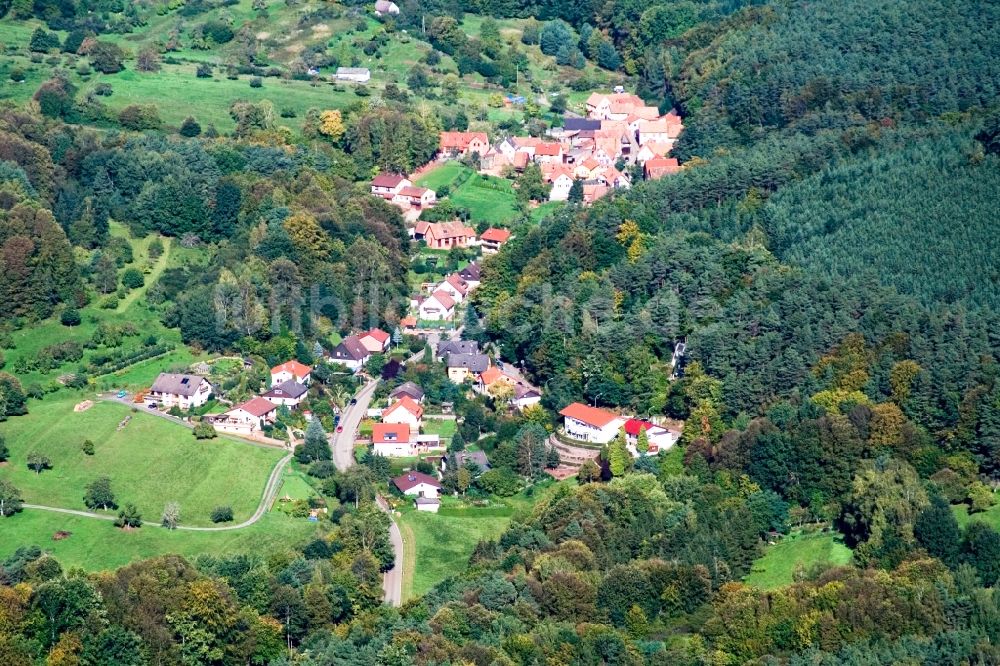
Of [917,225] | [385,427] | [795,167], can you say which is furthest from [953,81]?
[385,427]

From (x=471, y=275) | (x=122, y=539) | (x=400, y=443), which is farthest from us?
(x=471, y=275)

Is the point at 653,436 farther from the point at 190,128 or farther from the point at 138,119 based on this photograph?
the point at 138,119

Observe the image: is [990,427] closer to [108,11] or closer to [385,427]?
[385,427]

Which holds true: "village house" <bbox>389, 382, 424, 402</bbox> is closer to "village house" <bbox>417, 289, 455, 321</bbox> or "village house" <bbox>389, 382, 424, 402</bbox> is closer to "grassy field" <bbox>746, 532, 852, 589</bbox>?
"village house" <bbox>417, 289, 455, 321</bbox>

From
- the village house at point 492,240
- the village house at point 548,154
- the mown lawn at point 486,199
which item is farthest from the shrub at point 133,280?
the village house at point 548,154

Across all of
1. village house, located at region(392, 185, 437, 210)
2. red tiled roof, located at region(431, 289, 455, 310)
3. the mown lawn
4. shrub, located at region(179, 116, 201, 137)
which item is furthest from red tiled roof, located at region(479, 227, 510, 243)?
shrub, located at region(179, 116, 201, 137)

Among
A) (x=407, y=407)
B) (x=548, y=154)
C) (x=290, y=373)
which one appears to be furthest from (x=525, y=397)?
(x=548, y=154)
